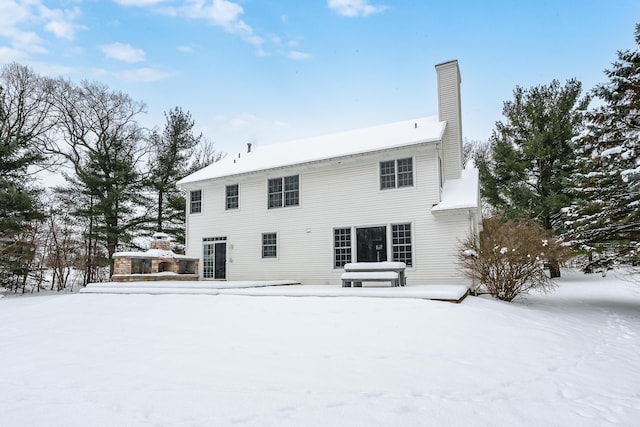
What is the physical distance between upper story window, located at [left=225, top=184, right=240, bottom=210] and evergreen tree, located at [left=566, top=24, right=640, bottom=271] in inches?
443

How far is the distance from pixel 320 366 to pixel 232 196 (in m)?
12.1

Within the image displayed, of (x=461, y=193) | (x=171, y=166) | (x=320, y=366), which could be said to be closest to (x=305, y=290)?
(x=320, y=366)

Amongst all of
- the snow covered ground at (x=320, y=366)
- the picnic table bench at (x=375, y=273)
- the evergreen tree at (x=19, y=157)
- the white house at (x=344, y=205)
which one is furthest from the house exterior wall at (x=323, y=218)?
the evergreen tree at (x=19, y=157)

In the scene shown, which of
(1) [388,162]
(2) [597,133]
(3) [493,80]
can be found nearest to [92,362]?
(1) [388,162]

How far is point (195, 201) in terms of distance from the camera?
54.6 feet

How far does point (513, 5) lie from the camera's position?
42.6ft

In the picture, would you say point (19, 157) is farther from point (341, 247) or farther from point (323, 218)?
point (341, 247)

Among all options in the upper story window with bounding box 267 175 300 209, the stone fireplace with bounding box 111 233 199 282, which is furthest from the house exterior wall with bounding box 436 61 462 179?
the stone fireplace with bounding box 111 233 199 282

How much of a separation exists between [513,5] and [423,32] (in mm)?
2979

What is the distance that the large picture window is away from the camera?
13.2 meters

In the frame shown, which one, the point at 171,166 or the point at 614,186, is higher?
the point at 171,166

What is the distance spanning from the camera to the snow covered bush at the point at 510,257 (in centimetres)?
929

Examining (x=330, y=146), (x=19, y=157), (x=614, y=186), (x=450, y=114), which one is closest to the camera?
(x=614, y=186)

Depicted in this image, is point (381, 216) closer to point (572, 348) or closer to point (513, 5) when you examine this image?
point (572, 348)
